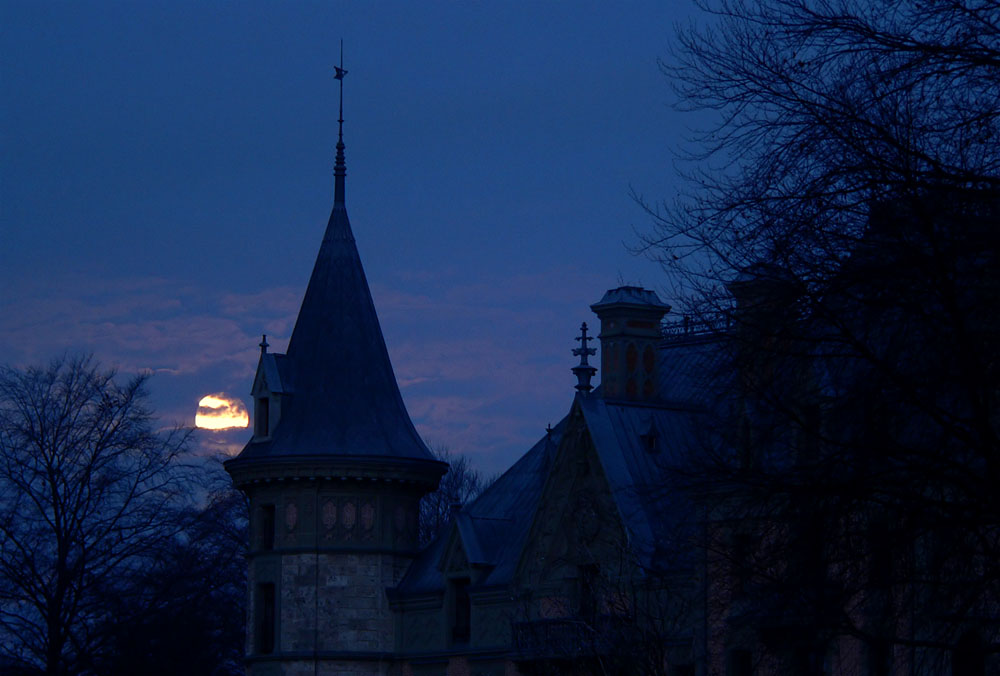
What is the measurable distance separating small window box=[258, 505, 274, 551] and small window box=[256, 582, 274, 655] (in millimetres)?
1040

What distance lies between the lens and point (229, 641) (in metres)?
64.8

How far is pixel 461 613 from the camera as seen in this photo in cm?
4538

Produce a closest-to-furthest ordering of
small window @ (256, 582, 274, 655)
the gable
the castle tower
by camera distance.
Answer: the gable
the castle tower
small window @ (256, 582, 274, 655)

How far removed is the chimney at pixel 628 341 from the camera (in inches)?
1764

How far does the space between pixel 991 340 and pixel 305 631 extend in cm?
3435

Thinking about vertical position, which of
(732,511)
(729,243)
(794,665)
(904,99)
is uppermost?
(904,99)

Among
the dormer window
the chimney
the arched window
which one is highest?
the chimney

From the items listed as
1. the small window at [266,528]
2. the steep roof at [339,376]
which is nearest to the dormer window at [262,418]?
the steep roof at [339,376]

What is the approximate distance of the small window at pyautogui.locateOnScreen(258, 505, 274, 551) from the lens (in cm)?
4812

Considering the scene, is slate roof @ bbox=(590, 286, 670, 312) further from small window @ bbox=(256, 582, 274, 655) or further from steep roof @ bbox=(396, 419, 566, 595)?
small window @ bbox=(256, 582, 274, 655)

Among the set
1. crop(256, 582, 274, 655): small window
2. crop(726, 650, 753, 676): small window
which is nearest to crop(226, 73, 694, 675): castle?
crop(256, 582, 274, 655): small window

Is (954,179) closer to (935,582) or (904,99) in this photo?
(904,99)

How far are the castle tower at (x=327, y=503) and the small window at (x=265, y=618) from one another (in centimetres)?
3

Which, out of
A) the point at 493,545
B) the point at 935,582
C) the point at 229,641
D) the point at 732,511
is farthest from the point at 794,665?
the point at 229,641
